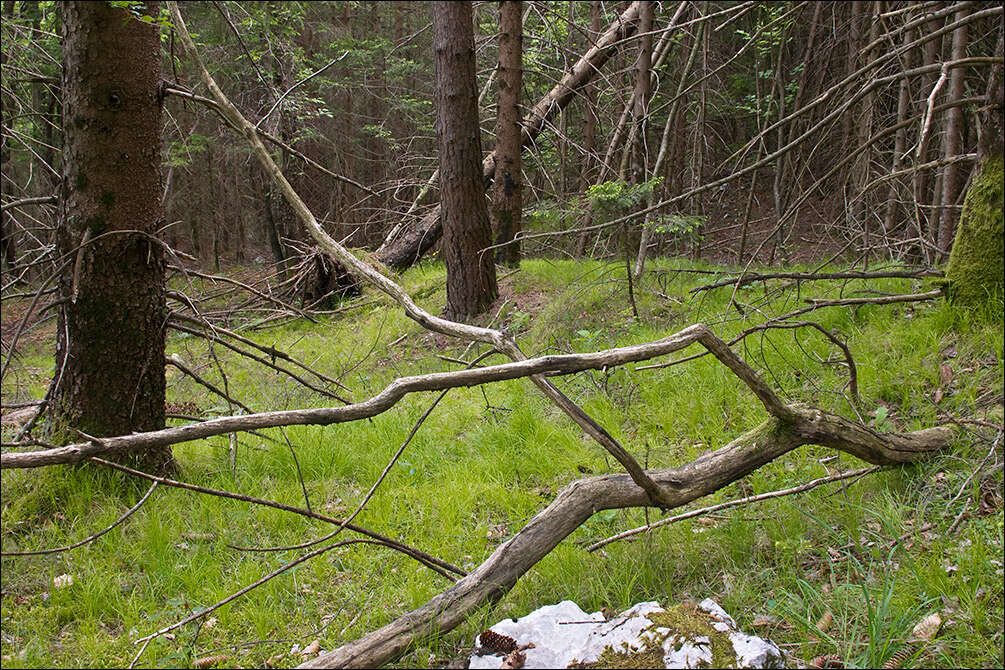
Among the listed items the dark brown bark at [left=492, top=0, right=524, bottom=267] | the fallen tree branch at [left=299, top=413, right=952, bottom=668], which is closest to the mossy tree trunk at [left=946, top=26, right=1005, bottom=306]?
the fallen tree branch at [left=299, top=413, right=952, bottom=668]

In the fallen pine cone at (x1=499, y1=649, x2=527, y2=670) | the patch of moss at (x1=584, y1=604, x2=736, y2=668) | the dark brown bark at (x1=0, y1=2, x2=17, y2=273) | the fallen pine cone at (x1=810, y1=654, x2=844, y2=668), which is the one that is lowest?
the fallen pine cone at (x1=810, y1=654, x2=844, y2=668)

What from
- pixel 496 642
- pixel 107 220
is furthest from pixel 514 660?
pixel 107 220

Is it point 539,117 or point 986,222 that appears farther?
point 539,117

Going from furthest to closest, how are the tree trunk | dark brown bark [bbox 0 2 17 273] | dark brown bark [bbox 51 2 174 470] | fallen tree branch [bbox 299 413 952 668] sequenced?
the tree trunk
dark brown bark [bbox 0 2 17 273]
dark brown bark [bbox 51 2 174 470]
fallen tree branch [bbox 299 413 952 668]

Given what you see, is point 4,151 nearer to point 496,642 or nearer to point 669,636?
point 496,642

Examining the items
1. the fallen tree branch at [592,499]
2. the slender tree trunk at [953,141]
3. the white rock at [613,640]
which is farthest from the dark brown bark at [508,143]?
the white rock at [613,640]

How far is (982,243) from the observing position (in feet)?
13.0

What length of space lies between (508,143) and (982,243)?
624cm

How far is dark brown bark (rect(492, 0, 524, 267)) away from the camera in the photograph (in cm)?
882

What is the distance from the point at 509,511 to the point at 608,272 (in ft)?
12.7

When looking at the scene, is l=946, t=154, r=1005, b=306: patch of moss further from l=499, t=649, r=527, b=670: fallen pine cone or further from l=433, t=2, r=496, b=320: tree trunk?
l=433, t=2, r=496, b=320: tree trunk

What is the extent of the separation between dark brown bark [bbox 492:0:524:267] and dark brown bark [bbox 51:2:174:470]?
5.67 metres

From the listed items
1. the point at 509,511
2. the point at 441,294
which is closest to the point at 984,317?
the point at 509,511

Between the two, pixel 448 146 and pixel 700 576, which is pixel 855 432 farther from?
pixel 448 146
